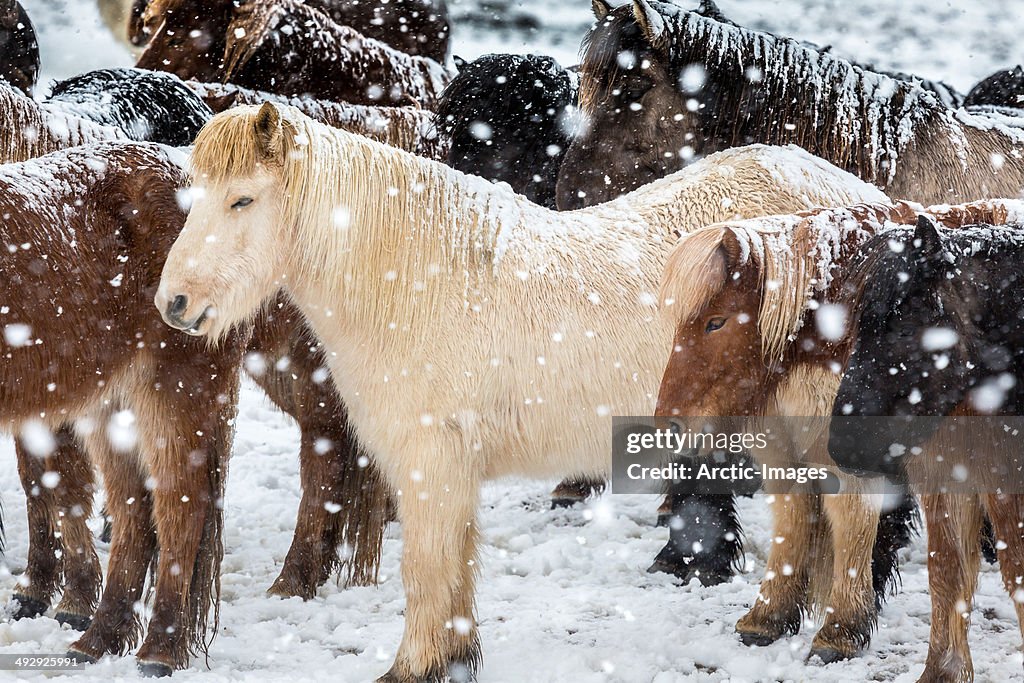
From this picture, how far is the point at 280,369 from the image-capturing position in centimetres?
489

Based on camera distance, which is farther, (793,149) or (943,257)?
(793,149)

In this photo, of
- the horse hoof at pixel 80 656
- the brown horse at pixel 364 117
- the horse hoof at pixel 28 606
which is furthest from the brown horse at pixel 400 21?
the horse hoof at pixel 80 656

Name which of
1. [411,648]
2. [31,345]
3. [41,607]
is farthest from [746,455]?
[41,607]

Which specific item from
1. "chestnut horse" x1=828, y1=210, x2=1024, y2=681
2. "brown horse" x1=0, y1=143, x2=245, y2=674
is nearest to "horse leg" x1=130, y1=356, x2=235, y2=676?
"brown horse" x1=0, y1=143, x2=245, y2=674

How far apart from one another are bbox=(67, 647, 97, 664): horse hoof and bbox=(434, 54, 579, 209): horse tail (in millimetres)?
3508

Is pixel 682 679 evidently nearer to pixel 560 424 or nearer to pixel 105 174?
pixel 560 424

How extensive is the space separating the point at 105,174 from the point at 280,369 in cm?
122

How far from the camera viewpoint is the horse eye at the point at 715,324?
11.4 ft

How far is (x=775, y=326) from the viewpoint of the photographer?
3.44m

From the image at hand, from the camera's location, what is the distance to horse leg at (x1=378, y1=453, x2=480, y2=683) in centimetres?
365

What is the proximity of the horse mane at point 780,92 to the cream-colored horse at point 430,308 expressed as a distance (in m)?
1.43

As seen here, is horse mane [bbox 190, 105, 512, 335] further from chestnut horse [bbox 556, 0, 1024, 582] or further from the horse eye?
chestnut horse [bbox 556, 0, 1024, 582]

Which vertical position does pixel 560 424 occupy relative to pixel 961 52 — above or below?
below

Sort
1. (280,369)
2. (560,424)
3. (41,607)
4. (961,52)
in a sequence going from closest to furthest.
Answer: (560,424) → (41,607) → (280,369) → (961,52)
